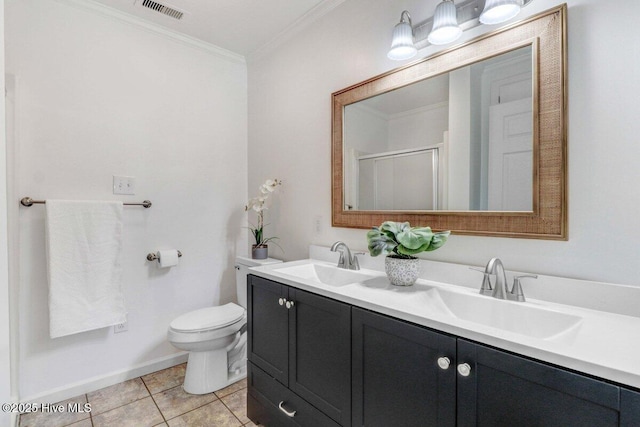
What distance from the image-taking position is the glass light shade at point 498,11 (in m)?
1.13

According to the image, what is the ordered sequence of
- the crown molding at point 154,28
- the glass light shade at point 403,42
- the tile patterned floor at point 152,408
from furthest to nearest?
the crown molding at point 154,28 → the tile patterned floor at point 152,408 → the glass light shade at point 403,42

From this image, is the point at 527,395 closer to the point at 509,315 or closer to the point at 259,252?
the point at 509,315

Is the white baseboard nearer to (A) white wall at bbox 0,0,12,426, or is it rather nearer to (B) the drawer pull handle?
(A) white wall at bbox 0,0,12,426

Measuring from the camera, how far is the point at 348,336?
3.65ft

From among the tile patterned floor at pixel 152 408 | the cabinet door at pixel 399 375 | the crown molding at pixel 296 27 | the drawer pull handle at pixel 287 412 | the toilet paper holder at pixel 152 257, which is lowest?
the tile patterned floor at pixel 152 408

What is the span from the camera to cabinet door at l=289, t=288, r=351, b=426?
112cm

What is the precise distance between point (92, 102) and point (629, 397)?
264 centimetres

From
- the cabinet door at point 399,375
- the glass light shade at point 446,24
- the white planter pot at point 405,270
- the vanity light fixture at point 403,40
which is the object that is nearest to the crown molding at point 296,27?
the vanity light fixture at point 403,40

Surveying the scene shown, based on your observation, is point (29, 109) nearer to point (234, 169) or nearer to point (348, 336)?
point (234, 169)

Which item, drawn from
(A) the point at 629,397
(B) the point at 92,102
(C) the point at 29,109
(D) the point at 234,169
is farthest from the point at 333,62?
(A) the point at 629,397

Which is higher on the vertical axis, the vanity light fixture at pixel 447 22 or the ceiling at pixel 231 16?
the ceiling at pixel 231 16

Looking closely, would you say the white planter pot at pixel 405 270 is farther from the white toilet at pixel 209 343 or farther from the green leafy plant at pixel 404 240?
the white toilet at pixel 209 343

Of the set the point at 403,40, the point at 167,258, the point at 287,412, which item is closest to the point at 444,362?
the point at 287,412

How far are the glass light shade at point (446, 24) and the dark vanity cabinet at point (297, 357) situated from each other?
119 centimetres
